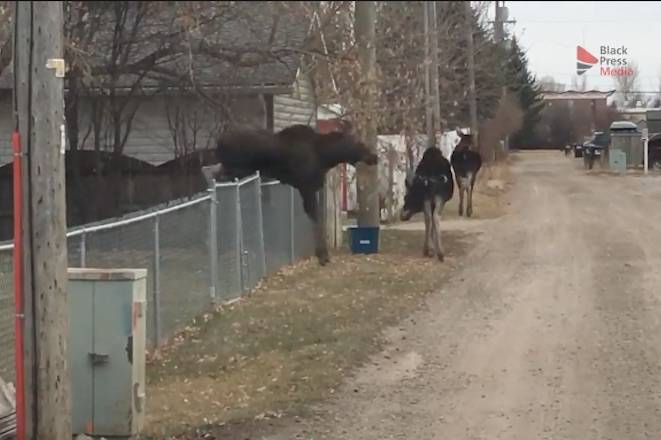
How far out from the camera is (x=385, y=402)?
8219mm

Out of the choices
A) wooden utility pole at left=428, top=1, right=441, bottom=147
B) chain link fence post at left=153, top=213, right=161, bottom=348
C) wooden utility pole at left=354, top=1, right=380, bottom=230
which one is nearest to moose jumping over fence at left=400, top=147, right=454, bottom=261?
chain link fence post at left=153, top=213, right=161, bottom=348

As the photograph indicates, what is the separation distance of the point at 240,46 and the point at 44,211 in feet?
5.49

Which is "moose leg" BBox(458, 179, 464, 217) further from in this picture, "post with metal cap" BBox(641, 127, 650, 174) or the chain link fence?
the chain link fence

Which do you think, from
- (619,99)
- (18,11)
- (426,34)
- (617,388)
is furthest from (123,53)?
(619,99)

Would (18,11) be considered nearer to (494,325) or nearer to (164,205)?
(164,205)

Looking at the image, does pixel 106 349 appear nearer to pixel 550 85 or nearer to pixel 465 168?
pixel 550 85

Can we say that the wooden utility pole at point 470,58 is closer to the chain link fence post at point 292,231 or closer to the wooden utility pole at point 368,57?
the wooden utility pole at point 368,57

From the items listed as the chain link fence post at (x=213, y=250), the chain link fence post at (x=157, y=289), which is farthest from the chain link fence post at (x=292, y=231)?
the chain link fence post at (x=157, y=289)

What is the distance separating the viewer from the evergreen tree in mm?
6273

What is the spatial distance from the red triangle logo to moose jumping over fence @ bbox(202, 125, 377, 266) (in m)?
2.97

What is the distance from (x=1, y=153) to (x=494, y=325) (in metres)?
5.12

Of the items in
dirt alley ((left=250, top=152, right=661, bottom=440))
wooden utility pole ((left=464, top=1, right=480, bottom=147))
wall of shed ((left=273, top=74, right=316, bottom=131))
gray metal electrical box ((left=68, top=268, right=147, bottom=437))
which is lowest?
dirt alley ((left=250, top=152, right=661, bottom=440))

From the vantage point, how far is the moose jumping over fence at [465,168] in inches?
549

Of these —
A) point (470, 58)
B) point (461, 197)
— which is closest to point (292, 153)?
point (470, 58)
